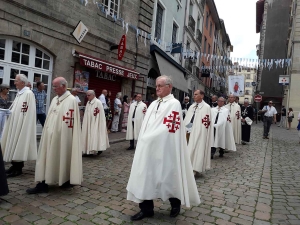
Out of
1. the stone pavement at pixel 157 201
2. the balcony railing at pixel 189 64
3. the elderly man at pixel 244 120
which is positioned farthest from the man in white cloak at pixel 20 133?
the balcony railing at pixel 189 64

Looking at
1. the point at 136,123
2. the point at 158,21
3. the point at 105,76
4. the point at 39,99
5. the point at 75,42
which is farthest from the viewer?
the point at 158,21

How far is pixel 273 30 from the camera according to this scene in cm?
4097

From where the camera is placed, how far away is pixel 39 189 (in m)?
4.32

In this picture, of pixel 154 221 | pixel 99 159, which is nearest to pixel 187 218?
pixel 154 221

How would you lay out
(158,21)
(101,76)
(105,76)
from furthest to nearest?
(158,21) → (105,76) → (101,76)

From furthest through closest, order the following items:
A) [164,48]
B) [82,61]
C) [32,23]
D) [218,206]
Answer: [164,48], [82,61], [32,23], [218,206]

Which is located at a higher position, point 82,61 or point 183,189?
point 82,61

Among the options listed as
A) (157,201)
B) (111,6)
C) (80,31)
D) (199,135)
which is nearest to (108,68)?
(80,31)

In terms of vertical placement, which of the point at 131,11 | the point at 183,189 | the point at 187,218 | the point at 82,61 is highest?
the point at 131,11

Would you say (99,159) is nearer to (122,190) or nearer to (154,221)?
(122,190)

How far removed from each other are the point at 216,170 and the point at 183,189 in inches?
135

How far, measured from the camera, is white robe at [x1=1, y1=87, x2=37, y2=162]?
5039mm

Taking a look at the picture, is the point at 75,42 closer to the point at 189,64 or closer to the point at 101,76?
the point at 101,76

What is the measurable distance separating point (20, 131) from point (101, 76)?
24.3 feet
